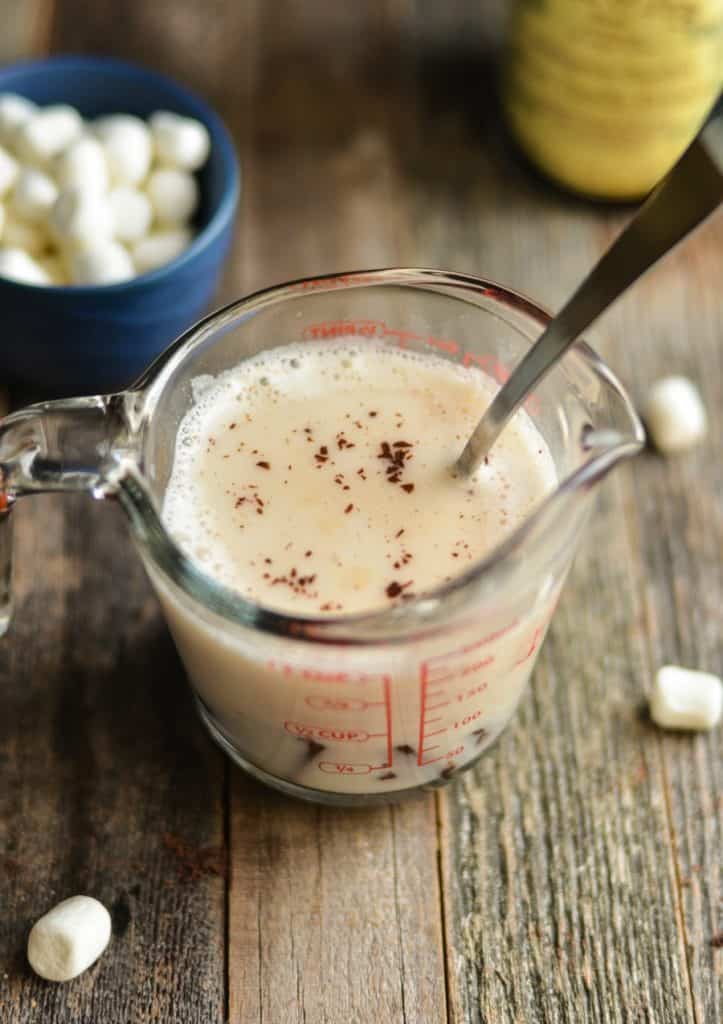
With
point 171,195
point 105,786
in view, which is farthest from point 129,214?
point 105,786

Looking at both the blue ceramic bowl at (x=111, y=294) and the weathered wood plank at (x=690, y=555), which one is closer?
the weathered wood plank at (x=690, y=555)

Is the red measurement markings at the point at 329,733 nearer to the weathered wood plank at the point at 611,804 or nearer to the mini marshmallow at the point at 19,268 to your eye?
the weathered wood plank at the point at 611,804

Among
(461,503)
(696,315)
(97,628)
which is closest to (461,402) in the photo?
(461,503)

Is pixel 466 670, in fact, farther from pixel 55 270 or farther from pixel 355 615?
pixel 55 270

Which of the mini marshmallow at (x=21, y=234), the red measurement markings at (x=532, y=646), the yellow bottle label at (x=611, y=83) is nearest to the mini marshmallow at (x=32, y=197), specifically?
the mini marshmallow at (x=21, y=234)

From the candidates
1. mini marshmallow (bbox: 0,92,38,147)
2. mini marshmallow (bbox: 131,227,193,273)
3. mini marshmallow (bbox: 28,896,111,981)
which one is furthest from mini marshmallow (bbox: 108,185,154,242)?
mini marshmallow (bbox: 28,896,111,981)

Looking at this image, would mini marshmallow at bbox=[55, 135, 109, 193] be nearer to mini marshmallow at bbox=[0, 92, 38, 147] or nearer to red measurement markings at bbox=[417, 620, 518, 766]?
mini marshmallow at bbox=[0, 92, 38, 147]

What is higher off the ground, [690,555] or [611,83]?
[611,83]
